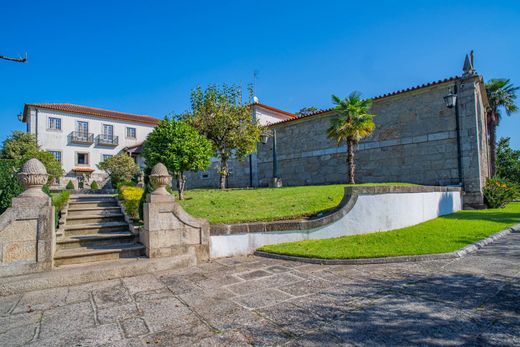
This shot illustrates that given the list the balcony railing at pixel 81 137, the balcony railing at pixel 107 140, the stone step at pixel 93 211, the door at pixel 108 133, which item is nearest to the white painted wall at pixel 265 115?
the stone step at pixel 93 211

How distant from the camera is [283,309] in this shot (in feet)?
11.3

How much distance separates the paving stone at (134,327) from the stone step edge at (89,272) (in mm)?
2043

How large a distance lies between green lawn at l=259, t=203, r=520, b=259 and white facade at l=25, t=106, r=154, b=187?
31.2 meters

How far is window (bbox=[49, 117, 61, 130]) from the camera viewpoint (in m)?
32.8

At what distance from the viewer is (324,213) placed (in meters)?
7.87

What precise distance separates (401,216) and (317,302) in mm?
6624

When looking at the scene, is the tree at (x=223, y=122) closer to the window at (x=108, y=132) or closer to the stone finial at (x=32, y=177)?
the stone finial at (x=32, y=177)

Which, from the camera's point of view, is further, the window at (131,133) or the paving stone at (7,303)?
the window at (131,133)

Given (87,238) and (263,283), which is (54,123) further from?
(263,283)

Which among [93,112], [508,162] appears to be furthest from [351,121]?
[93,112]

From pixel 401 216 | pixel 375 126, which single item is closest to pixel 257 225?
pixel 401 216

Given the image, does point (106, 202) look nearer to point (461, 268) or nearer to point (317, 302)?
point (317, 302)

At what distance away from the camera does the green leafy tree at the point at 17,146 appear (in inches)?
986

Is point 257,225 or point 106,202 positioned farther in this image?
point 106,202
